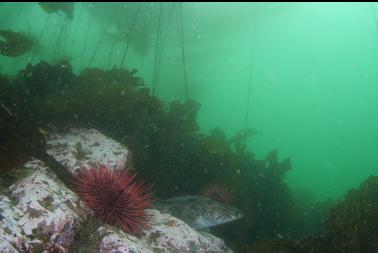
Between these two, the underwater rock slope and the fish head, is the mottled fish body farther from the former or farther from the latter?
the underwater rock slope

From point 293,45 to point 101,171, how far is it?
50.9m

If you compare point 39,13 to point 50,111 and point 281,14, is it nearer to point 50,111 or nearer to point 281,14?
point 281,14

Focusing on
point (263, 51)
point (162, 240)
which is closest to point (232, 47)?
point (263, 51)

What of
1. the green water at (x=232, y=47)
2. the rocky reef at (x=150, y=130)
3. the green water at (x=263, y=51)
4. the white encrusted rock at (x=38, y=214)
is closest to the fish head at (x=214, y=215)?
the rocky reef at (x=150, y=130)

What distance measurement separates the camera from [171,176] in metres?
8.12

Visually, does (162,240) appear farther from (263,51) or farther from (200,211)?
(263,51)

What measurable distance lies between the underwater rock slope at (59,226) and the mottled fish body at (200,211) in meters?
0.59

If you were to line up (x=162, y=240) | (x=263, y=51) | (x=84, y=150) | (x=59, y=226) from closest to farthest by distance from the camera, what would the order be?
1. (x=59, y=226)
2. (x=162, y=240)
3. (x=84, y=150)
4. (x=263, y=51)

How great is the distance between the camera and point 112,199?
455 centimetres

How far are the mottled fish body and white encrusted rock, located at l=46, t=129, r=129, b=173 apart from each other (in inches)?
53.3

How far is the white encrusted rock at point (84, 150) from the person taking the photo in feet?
18.7

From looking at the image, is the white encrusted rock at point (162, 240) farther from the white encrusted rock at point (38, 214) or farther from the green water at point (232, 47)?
the green water at point (232, 47)

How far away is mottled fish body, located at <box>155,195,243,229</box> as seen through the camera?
6.27m

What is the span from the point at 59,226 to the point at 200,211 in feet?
10.1
